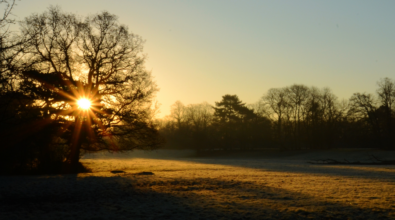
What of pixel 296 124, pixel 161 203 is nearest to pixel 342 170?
pixel 161 203

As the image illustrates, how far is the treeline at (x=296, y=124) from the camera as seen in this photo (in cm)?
6259

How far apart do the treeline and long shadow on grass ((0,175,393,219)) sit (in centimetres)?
5657

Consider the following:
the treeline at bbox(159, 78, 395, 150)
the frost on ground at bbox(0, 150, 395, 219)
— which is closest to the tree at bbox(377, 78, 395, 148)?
the treeline at bbox(159, 78, 395, 150)

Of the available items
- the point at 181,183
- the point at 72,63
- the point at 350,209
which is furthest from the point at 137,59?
the point at 350,209

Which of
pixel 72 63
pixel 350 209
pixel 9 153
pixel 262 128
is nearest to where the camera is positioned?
pixel 350 209

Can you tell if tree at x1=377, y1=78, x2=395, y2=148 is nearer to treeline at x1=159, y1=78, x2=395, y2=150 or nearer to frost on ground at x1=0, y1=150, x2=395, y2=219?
treeline at x1=159, y1=78, x2=395, y2=150

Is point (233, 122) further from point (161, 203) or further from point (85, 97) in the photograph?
point (161, 203)

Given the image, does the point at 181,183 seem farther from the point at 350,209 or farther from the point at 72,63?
the point at 72,63

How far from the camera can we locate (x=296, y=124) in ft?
244

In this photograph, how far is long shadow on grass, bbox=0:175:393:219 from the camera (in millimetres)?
8891

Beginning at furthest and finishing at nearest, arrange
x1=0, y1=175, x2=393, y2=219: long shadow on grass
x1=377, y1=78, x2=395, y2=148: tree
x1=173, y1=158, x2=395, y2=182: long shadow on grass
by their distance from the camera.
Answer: x1=377, y1=78, x2=395, y2=148: tree → x1=173, y1=158, x2=395, y2=182: long shadow on grass → x1=0, y1=175, x2=393, y2=219: long shadow on grass

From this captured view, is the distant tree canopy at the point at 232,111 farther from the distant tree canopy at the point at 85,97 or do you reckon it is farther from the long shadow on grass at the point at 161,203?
the long shadow on grass at the point at 161,203

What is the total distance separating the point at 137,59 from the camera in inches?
977

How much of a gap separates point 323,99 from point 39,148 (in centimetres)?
6220
